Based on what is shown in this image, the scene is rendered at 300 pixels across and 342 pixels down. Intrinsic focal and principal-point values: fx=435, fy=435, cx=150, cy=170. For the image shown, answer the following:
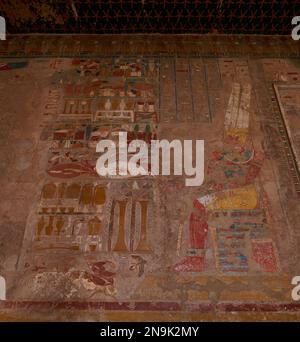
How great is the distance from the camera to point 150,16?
613 cm

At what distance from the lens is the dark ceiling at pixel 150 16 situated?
19.6ft

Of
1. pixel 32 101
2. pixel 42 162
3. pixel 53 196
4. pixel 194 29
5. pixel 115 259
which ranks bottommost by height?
pixel 115 259

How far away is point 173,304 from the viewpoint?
397cm

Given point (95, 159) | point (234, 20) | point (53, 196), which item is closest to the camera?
point (53, 196)

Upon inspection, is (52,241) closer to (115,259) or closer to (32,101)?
(115,259)

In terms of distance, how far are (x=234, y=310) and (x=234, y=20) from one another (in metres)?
4.09

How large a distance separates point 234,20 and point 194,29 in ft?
1.88

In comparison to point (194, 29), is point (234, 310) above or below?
below

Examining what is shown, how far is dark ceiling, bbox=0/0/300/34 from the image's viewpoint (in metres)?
5.98

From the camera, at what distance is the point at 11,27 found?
6312 millimetres

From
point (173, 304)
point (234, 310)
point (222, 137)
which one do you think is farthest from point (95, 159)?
point (234, 310)

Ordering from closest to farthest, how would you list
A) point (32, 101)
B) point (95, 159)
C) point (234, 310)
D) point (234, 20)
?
point (234, 310) < point (95, 159) < point (32, 101) < point (234, 20)

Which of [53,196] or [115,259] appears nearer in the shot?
[115,259]

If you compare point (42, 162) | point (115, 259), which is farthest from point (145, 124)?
point (115, 259)
